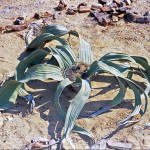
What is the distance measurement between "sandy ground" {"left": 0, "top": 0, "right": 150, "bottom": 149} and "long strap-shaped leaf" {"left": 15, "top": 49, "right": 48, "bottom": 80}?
0.15 m

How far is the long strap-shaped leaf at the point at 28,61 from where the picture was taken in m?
3.79

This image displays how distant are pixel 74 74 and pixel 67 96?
0.68ft

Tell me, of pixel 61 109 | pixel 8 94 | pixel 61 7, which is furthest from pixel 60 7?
pixel 61 109

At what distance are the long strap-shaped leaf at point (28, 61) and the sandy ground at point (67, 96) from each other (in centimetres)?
15

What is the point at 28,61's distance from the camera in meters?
3.86

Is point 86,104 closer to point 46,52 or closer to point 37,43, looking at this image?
point 46,52

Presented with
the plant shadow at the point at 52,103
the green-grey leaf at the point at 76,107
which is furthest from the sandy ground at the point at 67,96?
the green-grey leaf at the point at 76,107

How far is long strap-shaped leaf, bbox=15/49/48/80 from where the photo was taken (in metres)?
3.79

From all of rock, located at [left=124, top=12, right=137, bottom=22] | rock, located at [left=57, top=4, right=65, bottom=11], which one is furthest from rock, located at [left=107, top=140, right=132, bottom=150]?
rock, located at [left=57, top=4, right=65, bottom=11]

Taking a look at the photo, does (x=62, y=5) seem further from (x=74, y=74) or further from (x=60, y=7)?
(x=74, y=74)

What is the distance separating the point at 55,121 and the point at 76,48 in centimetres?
117

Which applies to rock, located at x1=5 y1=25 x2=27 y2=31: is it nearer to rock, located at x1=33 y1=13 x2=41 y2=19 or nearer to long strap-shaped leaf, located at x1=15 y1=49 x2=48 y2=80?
rock, located at x1=33 y1=13 x2=41 y2=19

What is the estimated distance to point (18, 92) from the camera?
3.63m

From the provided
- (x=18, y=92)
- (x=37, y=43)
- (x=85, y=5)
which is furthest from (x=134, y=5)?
(x=18, y=92)
